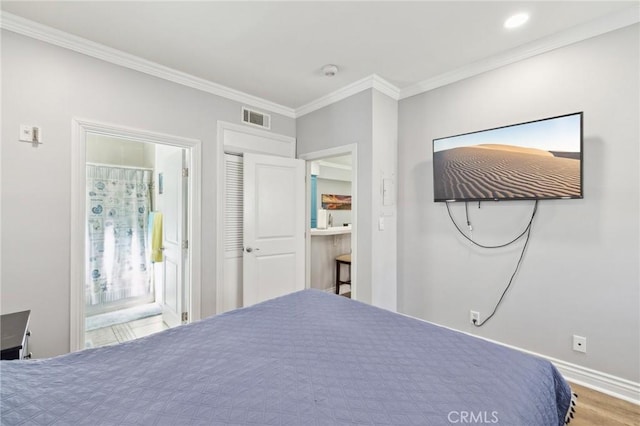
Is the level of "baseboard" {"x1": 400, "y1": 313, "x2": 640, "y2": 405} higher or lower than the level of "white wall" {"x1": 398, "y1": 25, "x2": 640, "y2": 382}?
lower

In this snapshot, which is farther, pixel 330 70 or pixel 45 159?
pixel 330 70

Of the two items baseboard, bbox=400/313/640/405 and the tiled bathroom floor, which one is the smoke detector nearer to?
baseboard, bbox=400/313/640/405

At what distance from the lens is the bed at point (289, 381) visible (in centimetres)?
84

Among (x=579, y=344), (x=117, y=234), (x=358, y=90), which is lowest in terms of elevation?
(x=579, y=344)

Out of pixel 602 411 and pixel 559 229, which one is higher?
pixel 559 229

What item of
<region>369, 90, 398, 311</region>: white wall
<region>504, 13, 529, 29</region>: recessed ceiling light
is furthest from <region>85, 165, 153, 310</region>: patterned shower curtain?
<region>504, 13, 529, 29</region>: recessed ceiling light

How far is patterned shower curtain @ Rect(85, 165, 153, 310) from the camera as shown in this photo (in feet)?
11.6

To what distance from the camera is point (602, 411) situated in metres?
1.83

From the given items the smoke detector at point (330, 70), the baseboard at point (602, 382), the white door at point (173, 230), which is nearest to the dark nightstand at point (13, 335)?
the white door at point (173, 230)

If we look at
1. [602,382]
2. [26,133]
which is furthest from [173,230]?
[602,382]

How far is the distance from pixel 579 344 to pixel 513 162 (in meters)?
1.43
